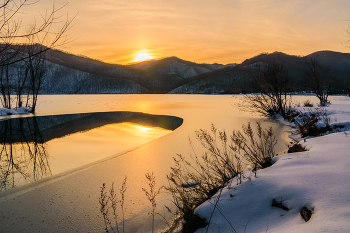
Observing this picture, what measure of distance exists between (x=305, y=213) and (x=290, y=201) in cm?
27

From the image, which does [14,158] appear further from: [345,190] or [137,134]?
[345,190]

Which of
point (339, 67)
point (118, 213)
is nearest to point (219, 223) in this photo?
point (118, 213)

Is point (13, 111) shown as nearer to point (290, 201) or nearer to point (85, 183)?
point (85, 183)

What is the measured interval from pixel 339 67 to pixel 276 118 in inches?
7410

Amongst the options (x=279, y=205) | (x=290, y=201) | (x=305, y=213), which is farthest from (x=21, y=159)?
(x=305, y=213)

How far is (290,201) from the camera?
2.58 metres

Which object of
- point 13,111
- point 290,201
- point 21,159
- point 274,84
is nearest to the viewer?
point 290,201

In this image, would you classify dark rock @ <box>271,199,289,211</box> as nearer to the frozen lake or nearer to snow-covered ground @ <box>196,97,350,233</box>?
snow-covered ground @ <box>196,97,350,233</box>

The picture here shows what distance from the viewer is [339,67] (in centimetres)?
16175

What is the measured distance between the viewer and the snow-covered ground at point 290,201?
2.13 metres

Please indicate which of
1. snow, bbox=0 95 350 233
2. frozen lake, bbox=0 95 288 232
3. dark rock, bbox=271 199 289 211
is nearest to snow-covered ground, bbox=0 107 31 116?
frozen lake, bbox=0 95 288 232

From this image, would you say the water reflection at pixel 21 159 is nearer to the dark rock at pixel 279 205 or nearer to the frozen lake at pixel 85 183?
the frozen lake at pixel 85 183

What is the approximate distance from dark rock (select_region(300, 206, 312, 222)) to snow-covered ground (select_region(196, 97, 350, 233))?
4 centimetres

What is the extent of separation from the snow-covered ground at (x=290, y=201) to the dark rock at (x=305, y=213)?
1.7 inches
